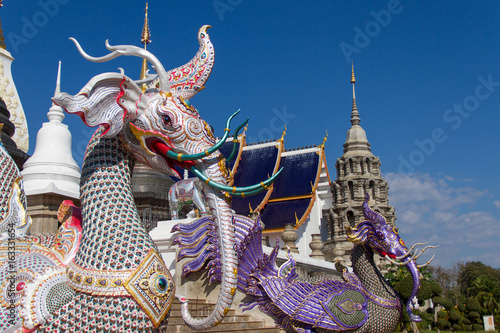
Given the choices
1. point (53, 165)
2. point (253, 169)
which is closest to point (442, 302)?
point (253, 169)

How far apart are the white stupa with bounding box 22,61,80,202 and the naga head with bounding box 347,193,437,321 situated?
4611 millimetres

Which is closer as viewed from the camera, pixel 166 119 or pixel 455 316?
pixel 166 119

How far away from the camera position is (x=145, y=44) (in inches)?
685

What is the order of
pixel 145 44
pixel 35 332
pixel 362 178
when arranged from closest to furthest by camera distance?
pixel 35 332, pixel 145 44, pixel 362 178

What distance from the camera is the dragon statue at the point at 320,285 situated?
20.2ft

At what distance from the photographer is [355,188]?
841 inches

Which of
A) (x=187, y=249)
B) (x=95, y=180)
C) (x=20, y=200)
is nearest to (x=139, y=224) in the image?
(x=95, y=180)

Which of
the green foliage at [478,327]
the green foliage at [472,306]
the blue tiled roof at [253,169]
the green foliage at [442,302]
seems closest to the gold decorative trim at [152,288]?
the green foliage at [442,302]

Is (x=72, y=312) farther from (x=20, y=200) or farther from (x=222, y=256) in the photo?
(x=20, y=200)

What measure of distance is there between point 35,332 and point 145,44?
625 inches

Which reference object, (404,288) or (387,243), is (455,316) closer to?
(404,288)

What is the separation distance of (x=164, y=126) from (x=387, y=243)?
4938 millimetres

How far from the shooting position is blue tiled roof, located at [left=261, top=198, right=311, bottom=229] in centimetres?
2000

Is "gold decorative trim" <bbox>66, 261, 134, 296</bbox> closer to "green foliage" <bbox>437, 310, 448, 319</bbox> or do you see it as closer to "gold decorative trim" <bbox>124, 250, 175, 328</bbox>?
"gold decorative trim" <bbox>124, 250, 175, 328</bbox>
